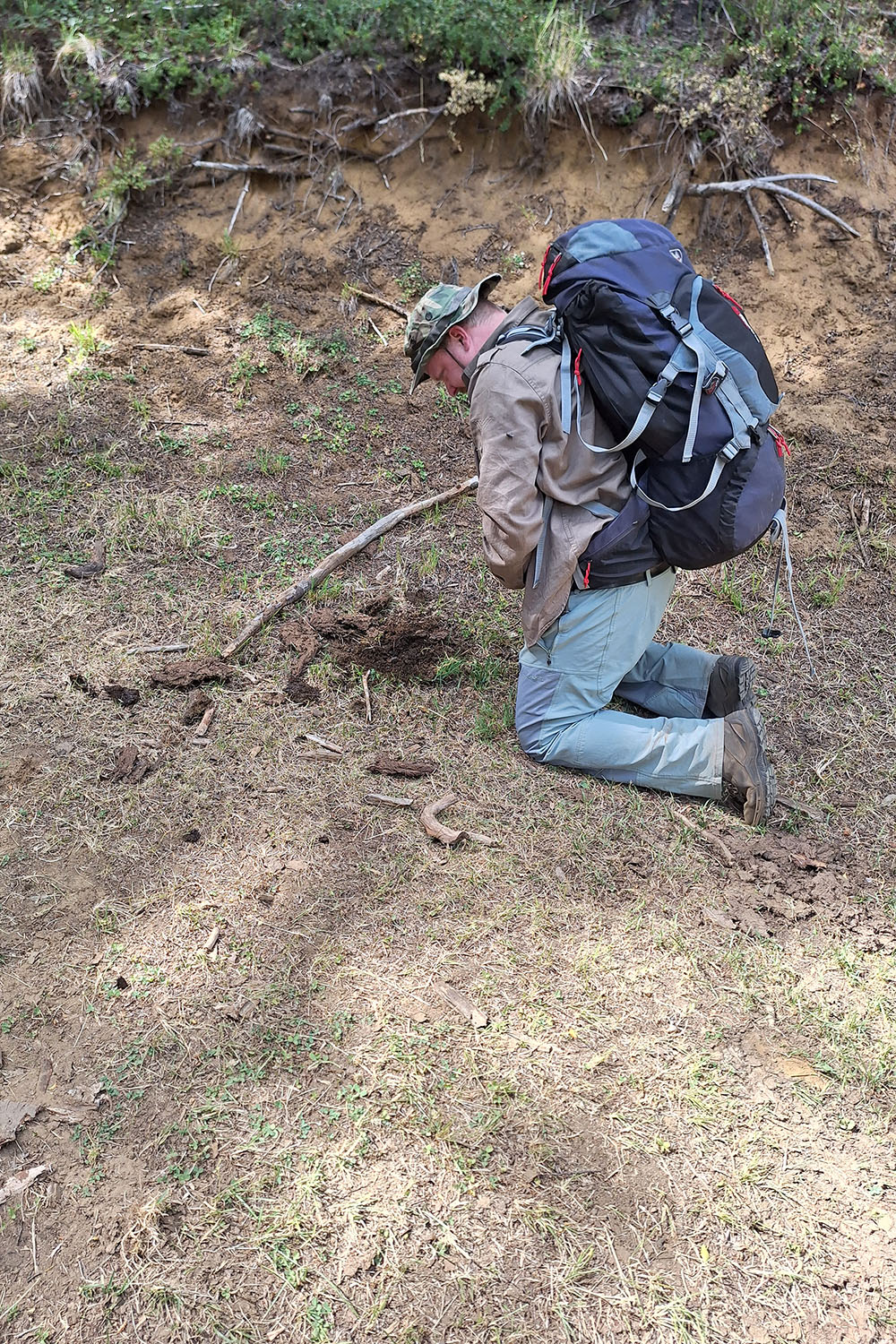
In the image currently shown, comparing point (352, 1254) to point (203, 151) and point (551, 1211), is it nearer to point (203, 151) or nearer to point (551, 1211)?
point (551, 1211)

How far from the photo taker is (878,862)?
3.67 m

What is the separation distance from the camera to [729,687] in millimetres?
4074

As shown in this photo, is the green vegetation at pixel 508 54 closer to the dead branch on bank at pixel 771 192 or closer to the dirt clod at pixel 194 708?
the dead branch on bank at pixel 771 192

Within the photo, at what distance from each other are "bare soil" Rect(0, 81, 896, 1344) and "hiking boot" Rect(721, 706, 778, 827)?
0.40ft

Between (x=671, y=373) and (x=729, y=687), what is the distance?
1.35 metres

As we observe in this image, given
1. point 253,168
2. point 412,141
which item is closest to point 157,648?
point 253,168

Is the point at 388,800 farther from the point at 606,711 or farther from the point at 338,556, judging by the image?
the point at 338,556

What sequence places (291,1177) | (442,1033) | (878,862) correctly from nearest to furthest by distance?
(291,1177)
(442,1033)
(878,862)

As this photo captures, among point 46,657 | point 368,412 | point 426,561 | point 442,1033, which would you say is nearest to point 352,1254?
point 442,1033

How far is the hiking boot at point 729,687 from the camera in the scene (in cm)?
399

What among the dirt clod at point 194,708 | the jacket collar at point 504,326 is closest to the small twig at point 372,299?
the jacket collar at point 504,326

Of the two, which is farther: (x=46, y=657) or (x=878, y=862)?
(x=46, y=657)

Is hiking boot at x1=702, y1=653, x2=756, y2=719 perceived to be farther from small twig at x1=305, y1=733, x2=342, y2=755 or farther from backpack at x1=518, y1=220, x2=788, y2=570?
small twig at x1=305, y1=733, x2=342, y2=755

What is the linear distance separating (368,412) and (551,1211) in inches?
187
